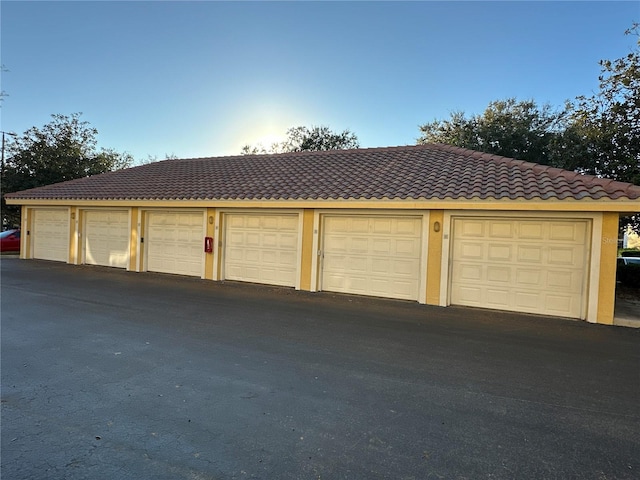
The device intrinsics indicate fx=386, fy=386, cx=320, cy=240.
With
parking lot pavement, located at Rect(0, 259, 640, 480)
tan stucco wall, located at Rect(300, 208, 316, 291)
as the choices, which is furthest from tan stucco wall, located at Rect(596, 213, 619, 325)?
tan stucco wall, located at Rect(300, 208, 316, 291)

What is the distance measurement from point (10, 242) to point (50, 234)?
5.18 m

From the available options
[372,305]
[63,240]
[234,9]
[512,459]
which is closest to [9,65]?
[63,240]

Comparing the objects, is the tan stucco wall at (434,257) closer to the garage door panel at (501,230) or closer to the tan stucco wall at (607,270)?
the garage door panel at (501,230)

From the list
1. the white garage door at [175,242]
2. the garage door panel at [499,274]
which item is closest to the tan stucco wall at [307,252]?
the white garage door at [175,242]

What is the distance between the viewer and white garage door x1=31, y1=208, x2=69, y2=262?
16.0 m

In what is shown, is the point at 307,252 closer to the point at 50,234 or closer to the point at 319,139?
the point at 50,234

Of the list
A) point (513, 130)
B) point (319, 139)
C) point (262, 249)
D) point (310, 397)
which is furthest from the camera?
point (319, 139)

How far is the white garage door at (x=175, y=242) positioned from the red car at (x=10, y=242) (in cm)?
1099

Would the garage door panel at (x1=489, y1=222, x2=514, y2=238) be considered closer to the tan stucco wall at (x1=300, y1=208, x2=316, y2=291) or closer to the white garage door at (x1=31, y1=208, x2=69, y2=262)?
the tan stucco wall at (x1=300, y1=208, x2=316, y2=291)

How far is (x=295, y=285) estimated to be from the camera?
36.2 feet

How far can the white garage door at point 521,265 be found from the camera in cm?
827

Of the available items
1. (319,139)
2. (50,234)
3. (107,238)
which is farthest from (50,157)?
(319,139)

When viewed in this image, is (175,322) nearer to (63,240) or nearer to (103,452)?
(103,452)

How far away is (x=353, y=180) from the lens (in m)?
11.2
